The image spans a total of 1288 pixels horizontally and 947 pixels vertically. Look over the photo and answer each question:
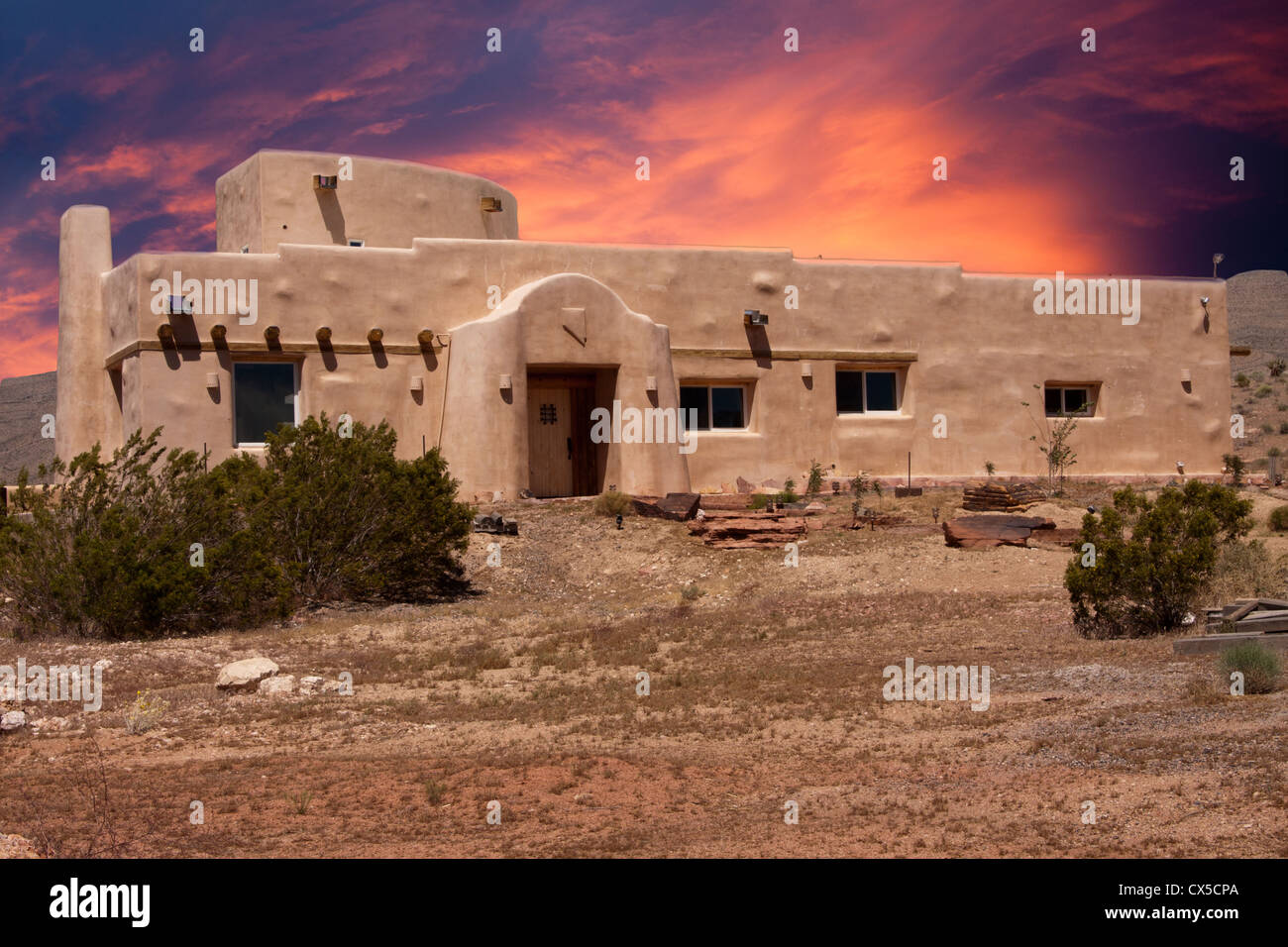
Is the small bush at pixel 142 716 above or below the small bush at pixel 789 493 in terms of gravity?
below

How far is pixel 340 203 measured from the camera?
25047mm

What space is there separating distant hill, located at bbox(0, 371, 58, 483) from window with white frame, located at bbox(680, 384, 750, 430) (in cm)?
3752

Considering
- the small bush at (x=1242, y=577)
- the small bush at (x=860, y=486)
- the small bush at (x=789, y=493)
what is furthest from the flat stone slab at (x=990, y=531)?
the small bush at (x=860, y=486)

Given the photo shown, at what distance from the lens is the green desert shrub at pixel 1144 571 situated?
474 inches

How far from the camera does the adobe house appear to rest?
73.7ft

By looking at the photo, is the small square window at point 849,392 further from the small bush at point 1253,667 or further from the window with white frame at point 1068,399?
the small bush at point 1253,667

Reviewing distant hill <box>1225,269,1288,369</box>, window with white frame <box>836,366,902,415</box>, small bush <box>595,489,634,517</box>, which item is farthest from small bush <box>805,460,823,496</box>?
distant hill <box>1225,269,1288,369</box>

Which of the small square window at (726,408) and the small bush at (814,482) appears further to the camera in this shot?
the small square window at (726,408)

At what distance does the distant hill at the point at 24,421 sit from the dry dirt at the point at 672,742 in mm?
46121

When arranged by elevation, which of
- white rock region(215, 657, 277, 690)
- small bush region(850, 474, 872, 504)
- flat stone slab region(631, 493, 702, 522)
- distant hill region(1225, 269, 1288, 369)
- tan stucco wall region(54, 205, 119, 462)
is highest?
distant hill region(1225, 269, 1288, 369)

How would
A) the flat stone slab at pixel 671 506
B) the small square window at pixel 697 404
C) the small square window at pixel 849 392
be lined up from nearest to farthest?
the flat stone slab at pixel 671 506 → the small square window at pixel 697 404 → the small square window at pixel 849 392

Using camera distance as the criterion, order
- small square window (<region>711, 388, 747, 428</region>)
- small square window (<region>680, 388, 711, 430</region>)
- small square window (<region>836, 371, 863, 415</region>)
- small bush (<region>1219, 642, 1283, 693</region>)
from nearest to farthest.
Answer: small bush (<region>1219, 642, 1283, 693</region>), small square window (<region>680, 388, 711, 430</region>), small square window (<region>711, 388, 747, 428</region>), small square window (<region>836, 371, 863, 415</region>)

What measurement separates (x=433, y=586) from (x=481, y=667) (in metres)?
6.09

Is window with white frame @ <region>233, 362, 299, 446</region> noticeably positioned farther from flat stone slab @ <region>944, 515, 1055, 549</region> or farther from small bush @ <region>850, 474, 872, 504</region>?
Result: flat stone slab @ <region>944, 515, 1055, 549</region>
